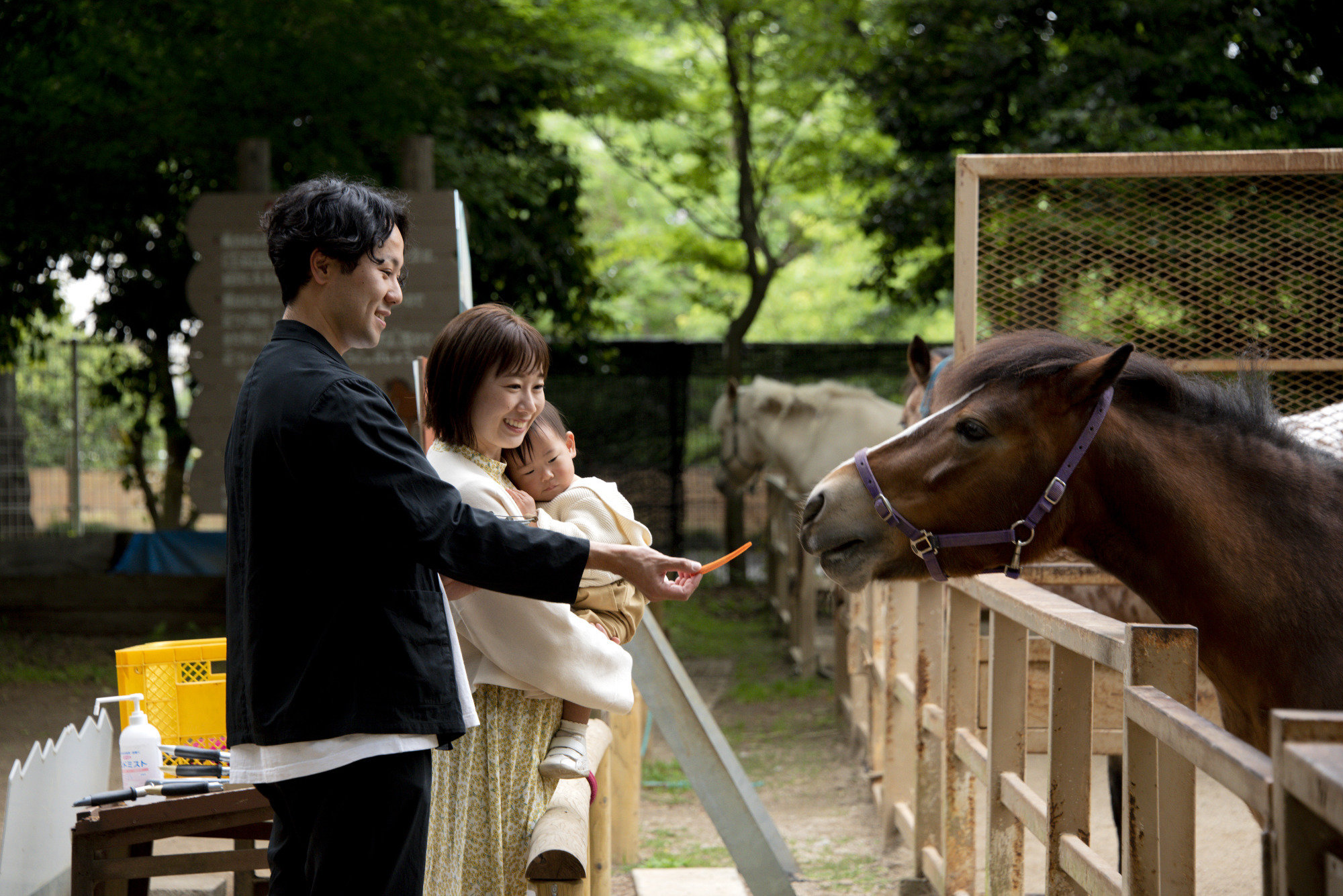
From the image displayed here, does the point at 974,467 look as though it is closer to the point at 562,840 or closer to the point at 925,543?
the point at 925,543

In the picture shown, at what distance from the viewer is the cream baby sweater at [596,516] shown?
2270 millimetres

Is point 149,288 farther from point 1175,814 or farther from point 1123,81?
point 1175,814

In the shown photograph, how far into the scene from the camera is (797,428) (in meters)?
9.52

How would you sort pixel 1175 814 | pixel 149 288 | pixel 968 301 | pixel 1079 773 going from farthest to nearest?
pixel 149 288
pixel 968 301
pixel 1079 773
pixel 1175 814

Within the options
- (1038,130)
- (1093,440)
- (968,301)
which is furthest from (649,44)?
(1093,440)

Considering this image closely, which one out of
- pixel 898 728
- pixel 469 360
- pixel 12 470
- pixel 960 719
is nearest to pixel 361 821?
pixel 469 360

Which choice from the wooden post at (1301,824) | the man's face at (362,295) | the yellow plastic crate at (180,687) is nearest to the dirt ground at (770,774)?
the yellow plastic crate at (180,687)

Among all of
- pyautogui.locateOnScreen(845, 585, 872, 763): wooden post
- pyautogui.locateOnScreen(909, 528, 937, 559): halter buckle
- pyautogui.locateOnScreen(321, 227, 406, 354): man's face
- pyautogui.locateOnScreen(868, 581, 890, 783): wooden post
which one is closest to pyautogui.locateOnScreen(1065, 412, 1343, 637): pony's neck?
pyautogui.locateOnScreen(909, 528, 937, 559): halter buckle

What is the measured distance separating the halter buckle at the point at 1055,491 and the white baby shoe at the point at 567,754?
3.71ft

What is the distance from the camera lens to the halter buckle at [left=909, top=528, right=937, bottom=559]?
2.37 meters

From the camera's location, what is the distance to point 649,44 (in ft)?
43.7

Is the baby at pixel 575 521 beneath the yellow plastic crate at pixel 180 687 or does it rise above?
above

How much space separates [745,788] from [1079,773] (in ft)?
4.67

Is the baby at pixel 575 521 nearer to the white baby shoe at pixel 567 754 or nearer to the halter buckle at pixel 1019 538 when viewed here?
the white baby shoe at pixel 567 754
